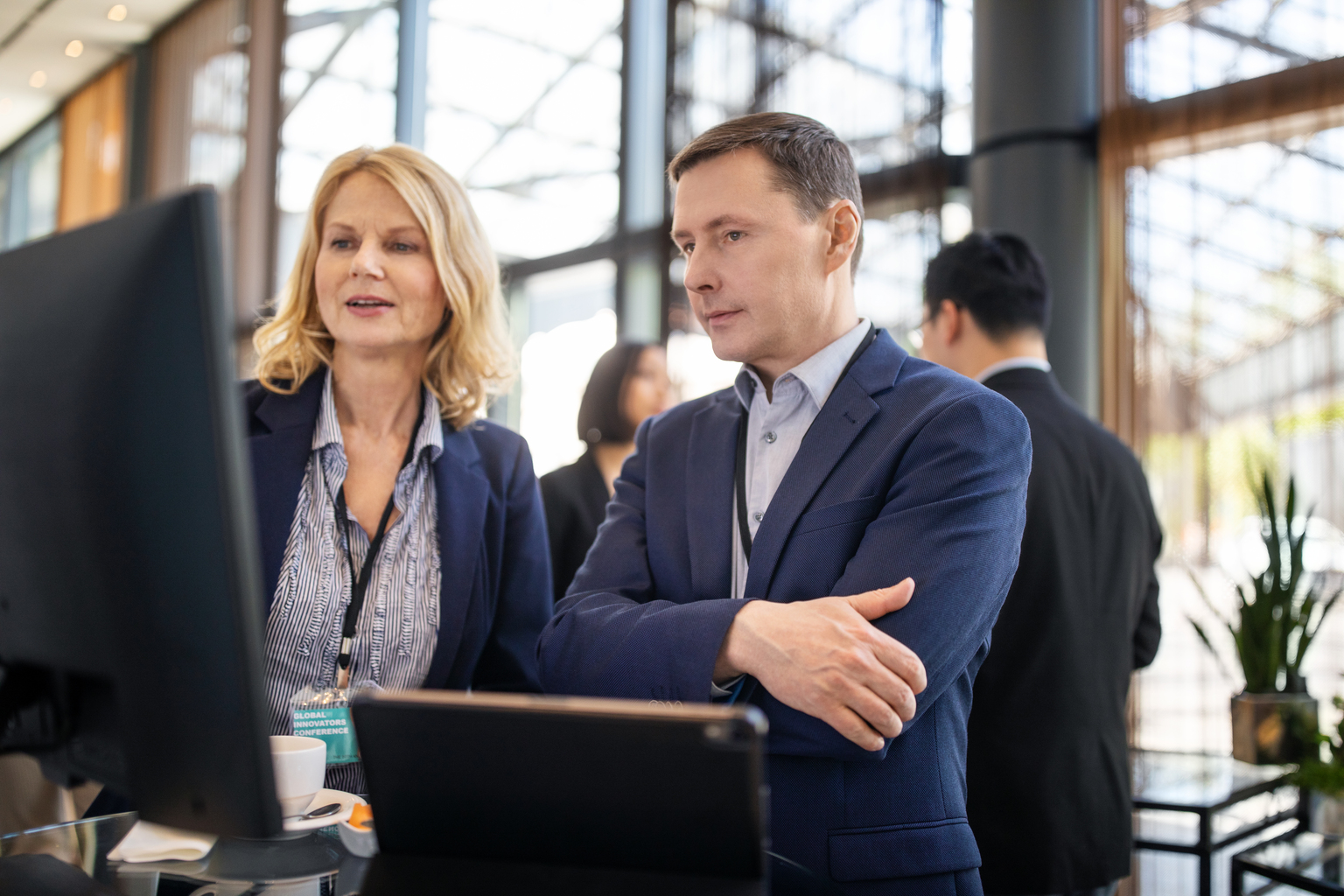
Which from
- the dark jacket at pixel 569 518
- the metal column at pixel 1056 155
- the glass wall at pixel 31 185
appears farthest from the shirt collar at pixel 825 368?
the glass wall at pixel 31 185

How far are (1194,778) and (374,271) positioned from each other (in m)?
2.49

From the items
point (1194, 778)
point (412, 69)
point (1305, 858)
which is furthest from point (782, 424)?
point (412, 69)

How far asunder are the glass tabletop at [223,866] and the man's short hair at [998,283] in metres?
1.89

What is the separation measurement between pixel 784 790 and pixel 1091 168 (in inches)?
143

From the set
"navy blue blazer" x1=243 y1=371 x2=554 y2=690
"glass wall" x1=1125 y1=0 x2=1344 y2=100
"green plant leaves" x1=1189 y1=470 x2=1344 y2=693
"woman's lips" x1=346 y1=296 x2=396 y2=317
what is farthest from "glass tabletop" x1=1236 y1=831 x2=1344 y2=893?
"glass wall" x1=1125 y1=0 x2=1344 y2=100

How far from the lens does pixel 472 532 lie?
174 centimetres

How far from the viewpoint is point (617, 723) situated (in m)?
0.69

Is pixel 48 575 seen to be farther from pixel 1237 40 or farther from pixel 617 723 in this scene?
pixel 1237 40

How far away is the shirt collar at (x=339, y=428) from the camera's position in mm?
1712

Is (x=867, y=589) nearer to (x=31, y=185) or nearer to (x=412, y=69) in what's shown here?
(x=412, y=69)

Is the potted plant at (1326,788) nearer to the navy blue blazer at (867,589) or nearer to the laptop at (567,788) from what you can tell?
the navy blue blazer at (867,589)

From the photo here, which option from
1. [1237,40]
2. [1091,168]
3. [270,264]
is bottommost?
[1091,168]

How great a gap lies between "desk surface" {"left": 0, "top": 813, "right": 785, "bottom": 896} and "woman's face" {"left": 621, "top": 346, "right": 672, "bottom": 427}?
2.37 meters

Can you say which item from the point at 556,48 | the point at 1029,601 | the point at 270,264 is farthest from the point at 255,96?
the point at 1029,601
